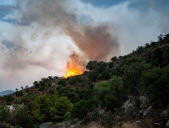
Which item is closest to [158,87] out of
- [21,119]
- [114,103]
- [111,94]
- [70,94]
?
[114,103]

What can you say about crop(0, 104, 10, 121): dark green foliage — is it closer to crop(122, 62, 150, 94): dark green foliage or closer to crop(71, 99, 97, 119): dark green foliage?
crop(71, 99, 97, 119): dark green foliage

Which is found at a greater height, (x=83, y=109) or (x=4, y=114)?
(x=4, y=114)

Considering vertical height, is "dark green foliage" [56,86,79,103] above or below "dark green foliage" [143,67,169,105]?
above

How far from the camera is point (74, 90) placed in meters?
92.3

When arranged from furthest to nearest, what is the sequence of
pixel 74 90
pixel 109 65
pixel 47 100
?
pixel 109 65, pixel 74 90, pixel 47 100

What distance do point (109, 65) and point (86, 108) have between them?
2963 inches

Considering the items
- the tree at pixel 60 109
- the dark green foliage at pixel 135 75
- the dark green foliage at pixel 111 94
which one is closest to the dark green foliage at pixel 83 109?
the dark green foliage at pixel 111 94

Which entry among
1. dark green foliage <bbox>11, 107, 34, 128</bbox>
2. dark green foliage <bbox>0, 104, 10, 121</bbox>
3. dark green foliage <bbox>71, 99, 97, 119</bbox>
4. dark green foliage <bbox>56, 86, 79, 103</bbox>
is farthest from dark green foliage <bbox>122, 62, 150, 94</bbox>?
dark green foliage <bbox>56, 86, 79, 103</bbox>

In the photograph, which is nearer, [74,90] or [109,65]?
[74,90]

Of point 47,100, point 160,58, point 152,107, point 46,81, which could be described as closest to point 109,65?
point 46,81

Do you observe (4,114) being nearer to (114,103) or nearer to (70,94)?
(114,103)

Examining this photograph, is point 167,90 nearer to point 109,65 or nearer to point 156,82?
point 156,82

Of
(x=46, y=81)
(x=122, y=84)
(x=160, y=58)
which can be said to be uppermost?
(x=46, y=81)

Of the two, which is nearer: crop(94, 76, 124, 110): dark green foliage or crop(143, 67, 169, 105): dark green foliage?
crop(143, 67, 169, 105): dark green foliage
